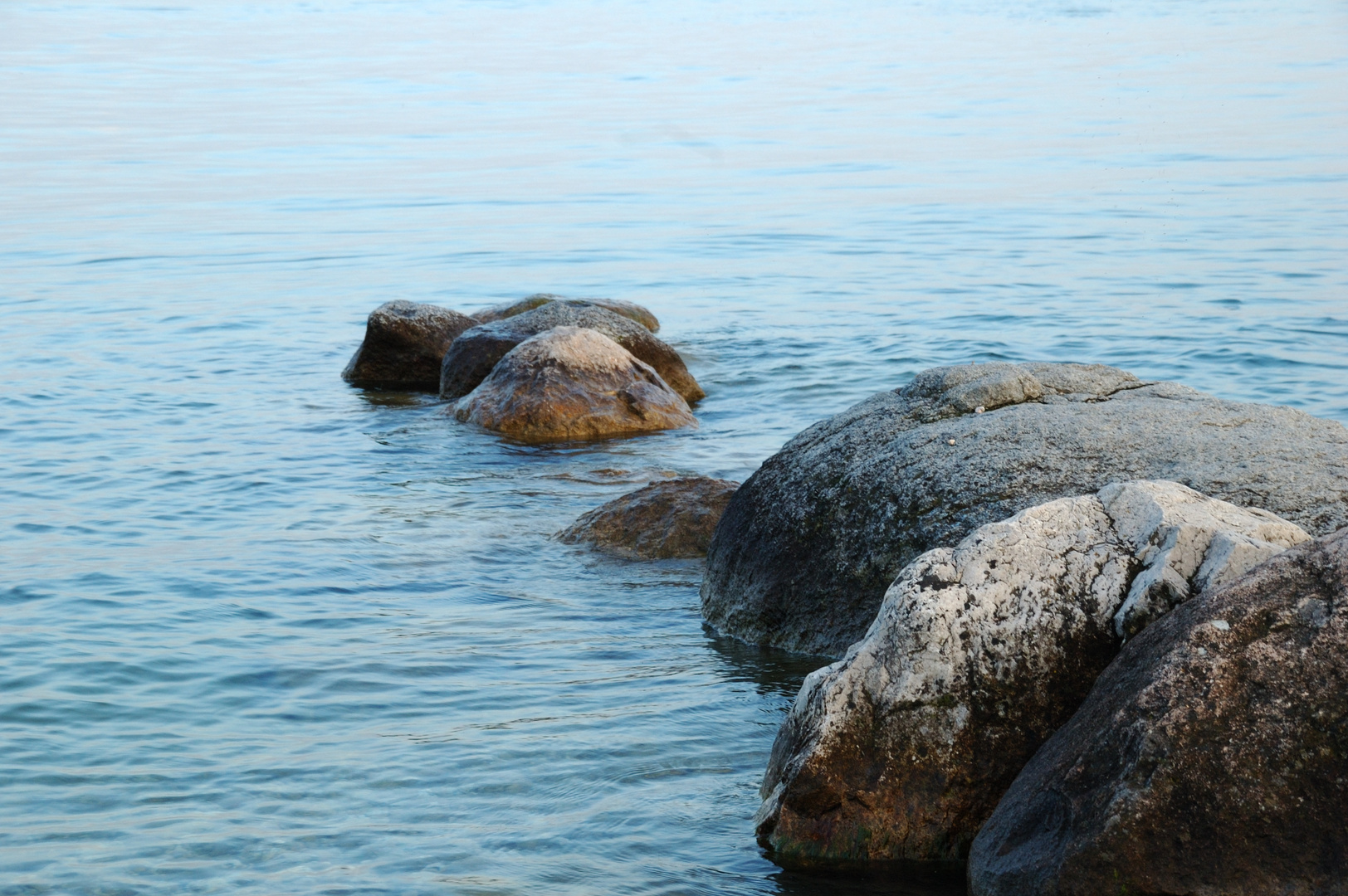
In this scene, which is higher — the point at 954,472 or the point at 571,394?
the point at 954,472

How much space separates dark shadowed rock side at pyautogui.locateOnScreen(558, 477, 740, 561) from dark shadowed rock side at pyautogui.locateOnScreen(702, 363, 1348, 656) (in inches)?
43.1

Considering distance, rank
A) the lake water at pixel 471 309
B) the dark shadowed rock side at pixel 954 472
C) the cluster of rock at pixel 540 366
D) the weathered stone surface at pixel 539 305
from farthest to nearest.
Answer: the weathered stone surface at pixel 539 305, the cluster of rock at pixel 540 366, the dark shadowed rock side at pixel 954 472, the lake water at pixel 471 309

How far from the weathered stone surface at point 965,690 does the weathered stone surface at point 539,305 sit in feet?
34.7

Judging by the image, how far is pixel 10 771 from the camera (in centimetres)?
551

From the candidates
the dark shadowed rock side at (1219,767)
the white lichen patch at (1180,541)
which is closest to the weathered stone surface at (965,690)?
the white lichen patch at (1180,541)

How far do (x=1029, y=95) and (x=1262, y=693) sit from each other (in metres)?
32.0

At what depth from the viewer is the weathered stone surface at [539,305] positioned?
15119 mm

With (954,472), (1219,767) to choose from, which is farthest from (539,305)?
(1219,767)

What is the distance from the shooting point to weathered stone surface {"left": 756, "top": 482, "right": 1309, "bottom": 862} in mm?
4457

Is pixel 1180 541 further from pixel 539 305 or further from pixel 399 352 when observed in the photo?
pixel 539 305

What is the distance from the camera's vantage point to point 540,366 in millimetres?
11938

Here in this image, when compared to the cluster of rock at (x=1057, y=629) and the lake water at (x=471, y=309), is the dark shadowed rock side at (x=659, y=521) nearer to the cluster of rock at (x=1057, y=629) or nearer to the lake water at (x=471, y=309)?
the lake water at (x=471, y=309)

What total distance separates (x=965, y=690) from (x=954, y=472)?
1.71 meters

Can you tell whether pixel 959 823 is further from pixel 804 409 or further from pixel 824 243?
pixel 824 243
